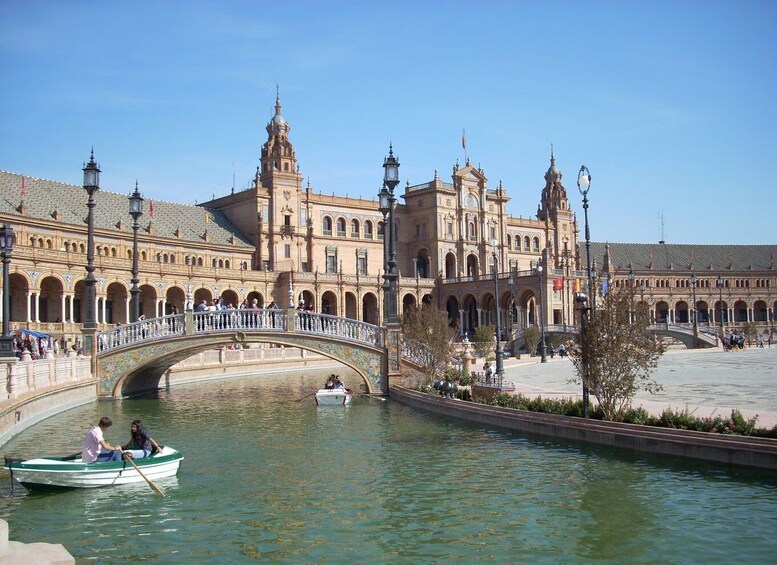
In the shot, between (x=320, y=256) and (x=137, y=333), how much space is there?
57009mm

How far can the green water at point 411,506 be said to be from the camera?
1252 centimetres

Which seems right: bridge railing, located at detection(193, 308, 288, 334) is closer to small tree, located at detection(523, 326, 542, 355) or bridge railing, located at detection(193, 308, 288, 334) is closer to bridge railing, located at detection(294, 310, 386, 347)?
bridge railing, located at detection(294, 310, 386, 347)

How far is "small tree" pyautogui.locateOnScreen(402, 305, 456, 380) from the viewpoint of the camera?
103 feet

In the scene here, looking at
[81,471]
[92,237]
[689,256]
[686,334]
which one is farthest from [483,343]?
[689,256]

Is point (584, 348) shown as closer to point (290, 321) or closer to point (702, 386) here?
point (702, 386)

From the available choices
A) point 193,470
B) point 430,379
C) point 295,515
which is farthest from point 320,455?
point 430,379

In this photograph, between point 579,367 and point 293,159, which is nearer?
→ point 579,367

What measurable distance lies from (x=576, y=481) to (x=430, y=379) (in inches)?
589

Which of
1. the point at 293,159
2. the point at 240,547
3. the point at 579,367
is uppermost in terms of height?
the point at 293,159

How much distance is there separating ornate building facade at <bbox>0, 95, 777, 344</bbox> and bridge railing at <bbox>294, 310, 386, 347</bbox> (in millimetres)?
27903

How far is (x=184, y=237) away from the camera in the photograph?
254ft

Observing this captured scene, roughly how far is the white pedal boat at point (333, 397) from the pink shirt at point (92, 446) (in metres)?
14.7

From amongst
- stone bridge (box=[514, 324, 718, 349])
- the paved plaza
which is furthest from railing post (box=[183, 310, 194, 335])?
stone bridge (box=[514, 324, 718, 349])

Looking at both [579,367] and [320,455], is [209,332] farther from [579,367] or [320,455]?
[579,367]
